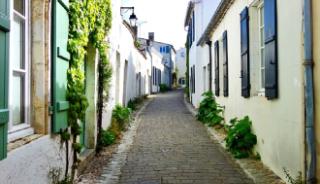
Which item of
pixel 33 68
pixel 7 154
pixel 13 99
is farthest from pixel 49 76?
pixel 7 154

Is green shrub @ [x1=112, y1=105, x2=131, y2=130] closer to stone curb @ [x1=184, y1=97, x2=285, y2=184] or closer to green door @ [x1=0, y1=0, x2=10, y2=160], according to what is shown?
stone curb @ [x1=184, y1=97, x2=285, y2=184]

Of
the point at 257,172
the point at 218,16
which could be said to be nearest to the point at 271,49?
the point at 257,172

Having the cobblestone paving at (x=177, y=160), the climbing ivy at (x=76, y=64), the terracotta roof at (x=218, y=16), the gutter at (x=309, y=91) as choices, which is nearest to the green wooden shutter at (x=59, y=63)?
the climbing ivy at (x=76, y=64)

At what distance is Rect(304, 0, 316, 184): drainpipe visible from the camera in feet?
16.8

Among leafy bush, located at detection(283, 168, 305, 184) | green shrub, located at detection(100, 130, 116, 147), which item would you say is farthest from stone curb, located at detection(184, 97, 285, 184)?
green shrub, located at detection(100, 130, 116, 147)

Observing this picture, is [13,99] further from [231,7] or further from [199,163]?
[231,7]

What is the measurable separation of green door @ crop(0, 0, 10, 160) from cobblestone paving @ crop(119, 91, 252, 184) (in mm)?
3330

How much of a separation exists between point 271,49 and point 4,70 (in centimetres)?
430

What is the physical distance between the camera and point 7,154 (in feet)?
12.1

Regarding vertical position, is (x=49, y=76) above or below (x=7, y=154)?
above

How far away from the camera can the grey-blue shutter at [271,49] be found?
255 inches

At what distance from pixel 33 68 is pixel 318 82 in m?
3.18

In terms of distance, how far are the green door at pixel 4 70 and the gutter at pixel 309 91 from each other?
331cm

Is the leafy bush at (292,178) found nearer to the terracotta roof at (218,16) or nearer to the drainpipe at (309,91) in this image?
the drainpipe at (309,91)
